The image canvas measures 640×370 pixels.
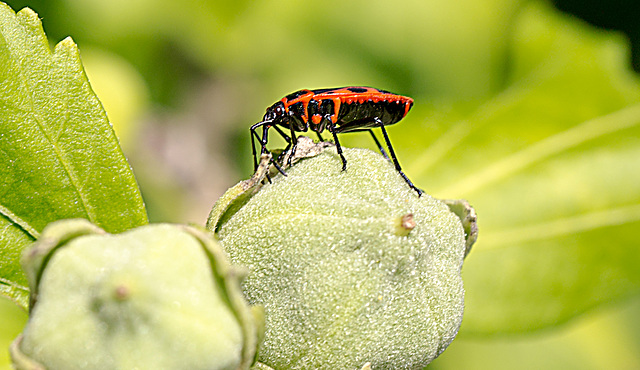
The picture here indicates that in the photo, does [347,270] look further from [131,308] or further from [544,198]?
[544,198]

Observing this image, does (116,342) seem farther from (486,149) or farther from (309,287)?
(486,149)

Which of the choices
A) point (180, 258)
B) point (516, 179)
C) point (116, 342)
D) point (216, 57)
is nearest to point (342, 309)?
point (180, 258)

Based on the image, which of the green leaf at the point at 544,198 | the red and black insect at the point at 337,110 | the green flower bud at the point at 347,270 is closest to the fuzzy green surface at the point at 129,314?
the green flower bud at the point at 347,270

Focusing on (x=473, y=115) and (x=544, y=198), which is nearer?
(x=544, y=198)

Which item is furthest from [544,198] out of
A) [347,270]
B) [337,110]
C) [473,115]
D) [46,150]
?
[46,150]

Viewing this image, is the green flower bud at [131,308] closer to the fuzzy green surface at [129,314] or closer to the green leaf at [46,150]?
the fuzzy green surface at [129,314]

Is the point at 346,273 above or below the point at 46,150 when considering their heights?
below
